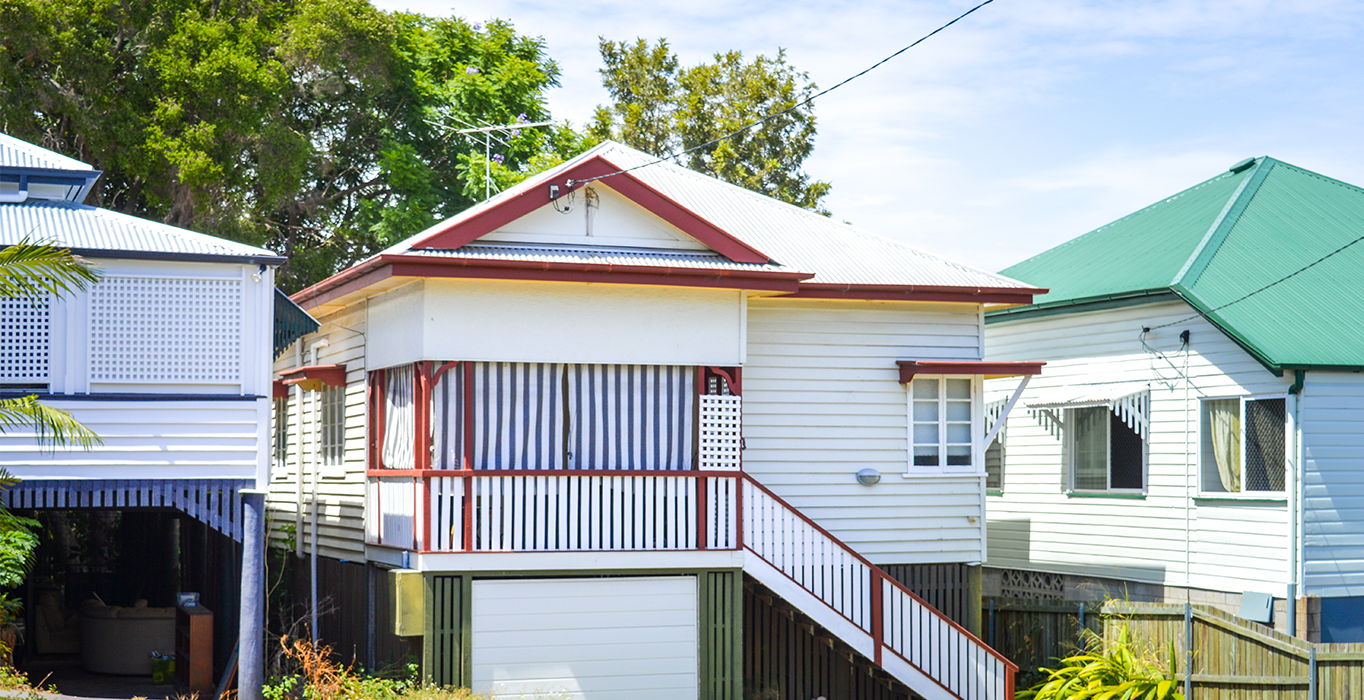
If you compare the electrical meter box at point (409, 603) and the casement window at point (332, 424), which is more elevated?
the casement window at point (332, 424)

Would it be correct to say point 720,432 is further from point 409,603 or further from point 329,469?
point 329,469

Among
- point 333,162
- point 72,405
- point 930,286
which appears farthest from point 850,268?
point 333,162

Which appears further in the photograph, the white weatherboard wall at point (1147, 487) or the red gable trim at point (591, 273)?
the white weatherboard wall at point (1147, 487)

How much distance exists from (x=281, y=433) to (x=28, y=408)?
10450 millimetres

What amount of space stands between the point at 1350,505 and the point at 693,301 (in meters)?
8.31

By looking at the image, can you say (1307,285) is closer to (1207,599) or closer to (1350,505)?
(1350,505)

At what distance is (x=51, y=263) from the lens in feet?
34.5

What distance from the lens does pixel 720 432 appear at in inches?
600

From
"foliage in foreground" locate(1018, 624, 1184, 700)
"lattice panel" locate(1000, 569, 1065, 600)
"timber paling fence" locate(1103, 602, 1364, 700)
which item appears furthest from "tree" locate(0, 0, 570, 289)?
"timber paling fence" locate(1103, 602, 1364, 700)

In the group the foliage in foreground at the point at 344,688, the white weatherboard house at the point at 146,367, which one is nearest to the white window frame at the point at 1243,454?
the foliage in foreground at the point at 344,688

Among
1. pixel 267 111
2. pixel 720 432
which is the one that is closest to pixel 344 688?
pixel 720 432

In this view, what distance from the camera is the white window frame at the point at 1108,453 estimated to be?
1859cm

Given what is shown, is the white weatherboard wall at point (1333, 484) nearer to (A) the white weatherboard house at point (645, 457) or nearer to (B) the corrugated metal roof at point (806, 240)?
(A) the white weatherboard house at point (645, 457)

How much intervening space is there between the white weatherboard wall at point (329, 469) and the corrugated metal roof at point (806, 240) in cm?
277
